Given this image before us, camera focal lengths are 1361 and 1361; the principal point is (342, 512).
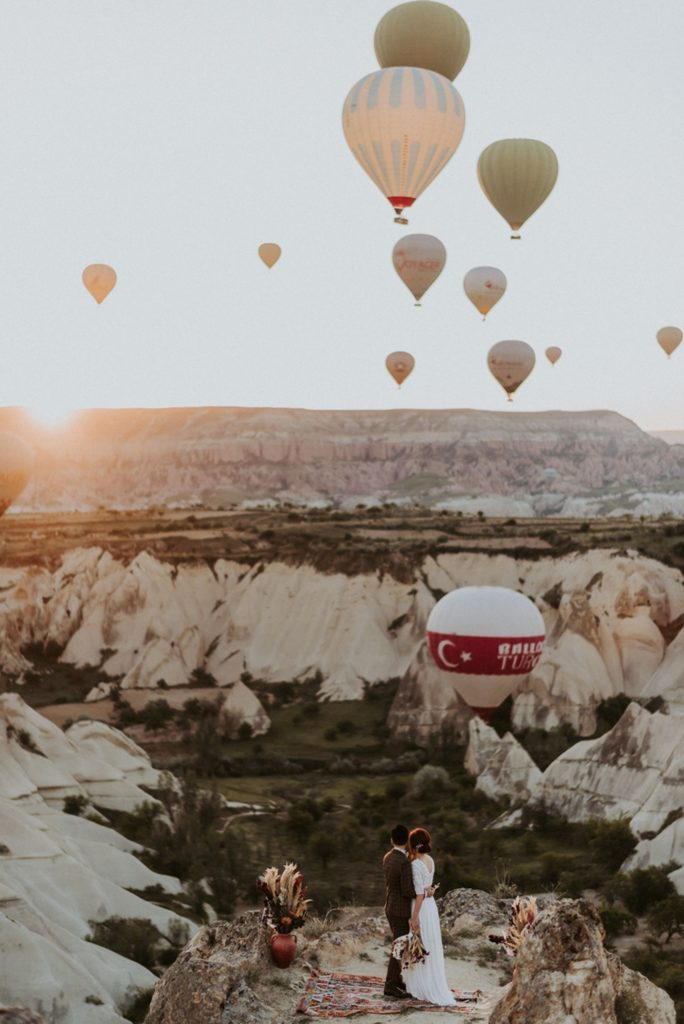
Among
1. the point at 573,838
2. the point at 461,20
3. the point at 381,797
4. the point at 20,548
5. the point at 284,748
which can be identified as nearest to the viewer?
the point at 573,838

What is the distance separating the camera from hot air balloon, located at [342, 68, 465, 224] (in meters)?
33.0

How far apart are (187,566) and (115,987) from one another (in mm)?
42561

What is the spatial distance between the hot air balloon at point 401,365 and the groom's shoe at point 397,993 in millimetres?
62199

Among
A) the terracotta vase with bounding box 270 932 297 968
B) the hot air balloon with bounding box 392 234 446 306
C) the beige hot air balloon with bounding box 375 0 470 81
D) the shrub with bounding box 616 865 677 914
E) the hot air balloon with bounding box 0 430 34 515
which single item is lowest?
the terracotta vase with bounding box 270 932 297 968

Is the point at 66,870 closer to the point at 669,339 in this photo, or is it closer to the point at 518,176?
the point at 518,176

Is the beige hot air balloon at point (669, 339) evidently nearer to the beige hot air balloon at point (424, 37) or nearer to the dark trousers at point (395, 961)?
the beige hot air balloon at point (424, 37)

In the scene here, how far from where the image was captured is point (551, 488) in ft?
544

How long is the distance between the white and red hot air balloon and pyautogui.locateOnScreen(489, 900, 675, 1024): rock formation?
20293 millimetres

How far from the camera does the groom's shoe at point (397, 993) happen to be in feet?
41.8

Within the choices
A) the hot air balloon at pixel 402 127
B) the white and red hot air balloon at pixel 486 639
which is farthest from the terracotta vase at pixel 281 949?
the hot air balloon at pixel 402 127

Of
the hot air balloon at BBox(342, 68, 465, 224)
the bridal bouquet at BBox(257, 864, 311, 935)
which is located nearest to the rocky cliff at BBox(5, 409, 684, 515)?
the hot air balloon at BBox(342, 68, 465, 224)

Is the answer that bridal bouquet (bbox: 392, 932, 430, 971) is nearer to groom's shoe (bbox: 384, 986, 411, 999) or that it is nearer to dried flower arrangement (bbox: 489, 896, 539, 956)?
groom's shoe (bbox: 384, 986, 411, 999)

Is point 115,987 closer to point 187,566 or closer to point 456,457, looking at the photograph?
point 187,566

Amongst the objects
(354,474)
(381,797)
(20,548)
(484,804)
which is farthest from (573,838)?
(354,474)
